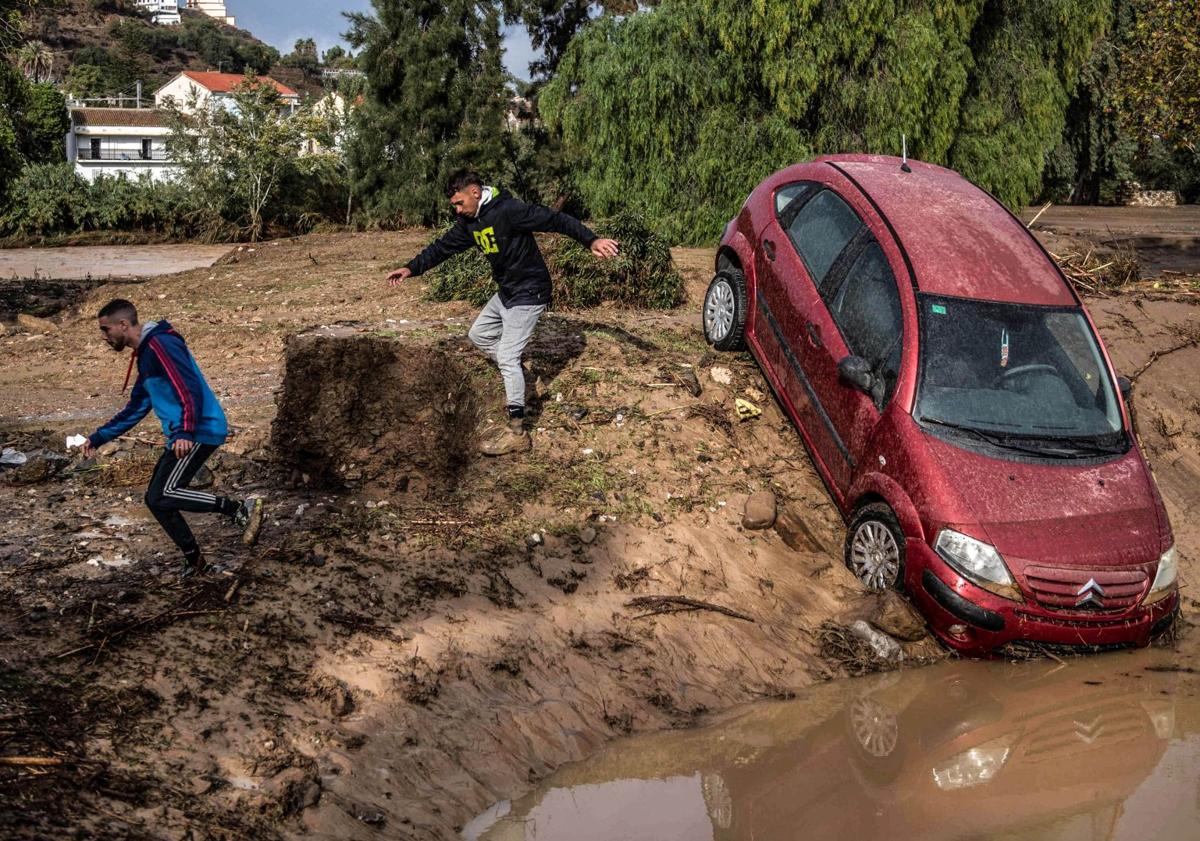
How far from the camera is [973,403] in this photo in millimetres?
6633

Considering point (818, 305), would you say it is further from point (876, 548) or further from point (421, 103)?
point (421, 103)

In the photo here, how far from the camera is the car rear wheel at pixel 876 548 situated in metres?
6.48

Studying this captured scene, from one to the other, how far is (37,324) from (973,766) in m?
12.0

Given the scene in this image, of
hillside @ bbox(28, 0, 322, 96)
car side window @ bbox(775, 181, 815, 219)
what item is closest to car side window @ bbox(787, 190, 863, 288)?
car side window @ bbox(775, 181, 815, 219)

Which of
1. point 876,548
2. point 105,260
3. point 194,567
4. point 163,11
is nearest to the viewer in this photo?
point 194,567

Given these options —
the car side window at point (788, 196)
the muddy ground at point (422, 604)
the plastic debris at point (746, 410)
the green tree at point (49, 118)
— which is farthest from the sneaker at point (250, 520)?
the green tree at point (49, 118)

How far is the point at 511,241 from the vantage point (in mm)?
7590

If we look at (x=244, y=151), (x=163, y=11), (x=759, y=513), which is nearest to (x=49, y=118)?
(x=244, y=151)

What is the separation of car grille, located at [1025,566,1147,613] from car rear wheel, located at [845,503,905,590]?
78 centimetres

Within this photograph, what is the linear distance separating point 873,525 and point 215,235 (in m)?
25.0

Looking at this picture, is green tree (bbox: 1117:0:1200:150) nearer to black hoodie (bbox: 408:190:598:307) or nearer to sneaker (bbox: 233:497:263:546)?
black hoodie (bbox: 408:190:598:307)

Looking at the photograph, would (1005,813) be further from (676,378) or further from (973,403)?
(676,378)

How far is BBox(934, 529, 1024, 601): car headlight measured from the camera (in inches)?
236

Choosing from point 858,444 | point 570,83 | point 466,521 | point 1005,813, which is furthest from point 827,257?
point 570,83
